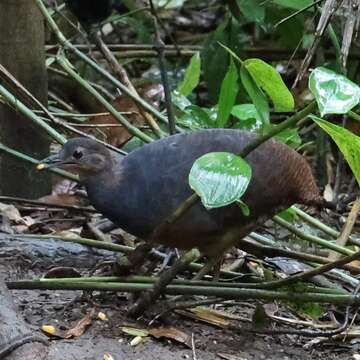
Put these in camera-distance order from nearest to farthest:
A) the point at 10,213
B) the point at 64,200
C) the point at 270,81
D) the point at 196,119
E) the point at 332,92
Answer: the point at 332,92
the point at 270,81
the point at 196,119
the point at 10,213
the point at 64,200

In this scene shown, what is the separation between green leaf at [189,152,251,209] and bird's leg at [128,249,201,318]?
0.31m

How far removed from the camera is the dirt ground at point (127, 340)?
1.89m

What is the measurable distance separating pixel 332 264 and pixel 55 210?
120cm

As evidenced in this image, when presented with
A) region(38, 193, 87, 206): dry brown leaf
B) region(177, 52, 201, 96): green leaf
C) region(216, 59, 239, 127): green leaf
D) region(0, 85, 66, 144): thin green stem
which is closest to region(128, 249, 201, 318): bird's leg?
region(216, 59, 239, 127): green leaf

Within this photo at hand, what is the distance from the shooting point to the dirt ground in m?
1.89

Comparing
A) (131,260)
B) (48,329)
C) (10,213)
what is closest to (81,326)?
(48,329)

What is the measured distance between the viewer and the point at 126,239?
254 cm

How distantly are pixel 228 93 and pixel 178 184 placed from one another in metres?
0.37

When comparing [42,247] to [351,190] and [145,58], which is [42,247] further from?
[145,58]

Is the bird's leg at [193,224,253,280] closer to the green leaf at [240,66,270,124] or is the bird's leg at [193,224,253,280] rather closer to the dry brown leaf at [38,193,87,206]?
the green leaf at [240,66,270,124]

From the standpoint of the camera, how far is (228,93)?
7.19 feet

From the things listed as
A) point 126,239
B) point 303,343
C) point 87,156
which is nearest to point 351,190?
point 126,239

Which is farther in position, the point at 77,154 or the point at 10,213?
the point at 10,213

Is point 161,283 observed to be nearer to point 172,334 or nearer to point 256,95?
point 172,334
